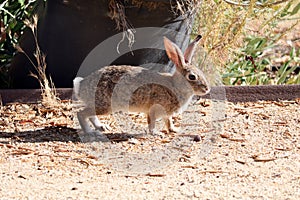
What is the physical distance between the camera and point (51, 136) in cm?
481

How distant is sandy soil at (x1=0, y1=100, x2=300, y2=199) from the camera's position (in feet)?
12.2

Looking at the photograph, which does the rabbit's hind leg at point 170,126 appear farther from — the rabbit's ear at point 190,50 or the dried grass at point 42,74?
the dried grass at point 42,74

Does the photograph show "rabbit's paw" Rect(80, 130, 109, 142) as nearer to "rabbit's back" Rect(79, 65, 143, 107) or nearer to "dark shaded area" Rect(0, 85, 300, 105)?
"rabbit's back" Rect(79, 65, 143, 107)

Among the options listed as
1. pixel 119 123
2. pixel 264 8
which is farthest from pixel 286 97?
pixel 119 123

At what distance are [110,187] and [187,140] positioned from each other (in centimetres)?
109

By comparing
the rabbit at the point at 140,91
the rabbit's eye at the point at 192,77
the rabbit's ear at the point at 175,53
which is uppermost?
the rabbit's ear at the point at 175,53

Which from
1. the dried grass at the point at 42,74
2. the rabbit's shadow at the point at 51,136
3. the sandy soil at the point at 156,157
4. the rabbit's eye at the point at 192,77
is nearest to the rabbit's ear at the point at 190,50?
the rabbit's eye at the point at 192,77

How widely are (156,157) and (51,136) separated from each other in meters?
0.85

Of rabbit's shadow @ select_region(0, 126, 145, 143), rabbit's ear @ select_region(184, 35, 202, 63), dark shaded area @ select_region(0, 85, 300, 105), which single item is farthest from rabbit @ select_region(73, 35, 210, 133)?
dark shaded area @ select_region(0, 85, 300, 105)

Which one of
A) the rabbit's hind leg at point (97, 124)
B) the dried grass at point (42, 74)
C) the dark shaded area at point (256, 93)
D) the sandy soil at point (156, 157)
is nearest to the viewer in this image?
the sandy soil at point (156, 157)

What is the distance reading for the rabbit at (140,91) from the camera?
4.78 metres

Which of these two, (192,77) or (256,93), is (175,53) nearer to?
(192,77)

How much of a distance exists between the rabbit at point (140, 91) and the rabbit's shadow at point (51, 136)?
113 millimetres

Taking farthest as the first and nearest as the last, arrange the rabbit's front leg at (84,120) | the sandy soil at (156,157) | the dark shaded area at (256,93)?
the dark shaded area at (256,93)
the rabbit's front leg at (84,120)
the sandy soil at (156,157)
